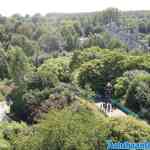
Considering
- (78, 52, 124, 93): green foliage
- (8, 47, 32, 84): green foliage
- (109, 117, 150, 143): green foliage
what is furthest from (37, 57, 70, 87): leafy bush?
(109, 117, 150, 143): green foliage

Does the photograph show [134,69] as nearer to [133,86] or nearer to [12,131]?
[133,86]

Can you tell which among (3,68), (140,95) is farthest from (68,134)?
(3,68)

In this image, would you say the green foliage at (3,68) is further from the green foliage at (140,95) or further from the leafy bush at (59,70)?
the green foliage at (140,95)

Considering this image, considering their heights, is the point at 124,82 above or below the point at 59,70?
above

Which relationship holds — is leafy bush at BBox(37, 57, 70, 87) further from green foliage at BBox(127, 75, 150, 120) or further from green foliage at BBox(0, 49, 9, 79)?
green foliage at BBox(127, 75, 150, 120)

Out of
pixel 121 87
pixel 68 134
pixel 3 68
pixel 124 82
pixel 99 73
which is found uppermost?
pixel 68 134

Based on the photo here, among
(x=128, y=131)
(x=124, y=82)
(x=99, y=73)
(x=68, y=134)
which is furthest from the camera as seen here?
(x=99, y=73)

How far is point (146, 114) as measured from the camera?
2628cm

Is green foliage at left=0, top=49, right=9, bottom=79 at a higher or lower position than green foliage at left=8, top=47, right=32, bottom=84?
lower

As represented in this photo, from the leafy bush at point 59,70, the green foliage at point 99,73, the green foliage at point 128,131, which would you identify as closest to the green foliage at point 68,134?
the green foliage at point 128,131

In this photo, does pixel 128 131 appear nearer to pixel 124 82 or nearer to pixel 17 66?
pixel 124 82

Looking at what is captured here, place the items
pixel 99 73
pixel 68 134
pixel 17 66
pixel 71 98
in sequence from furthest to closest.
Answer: pixel 17 66 → pixel 99 73 → pixel 71 98 → pixel 68 134

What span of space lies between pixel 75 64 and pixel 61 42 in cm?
2512

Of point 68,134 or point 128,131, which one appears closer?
point 68,134
